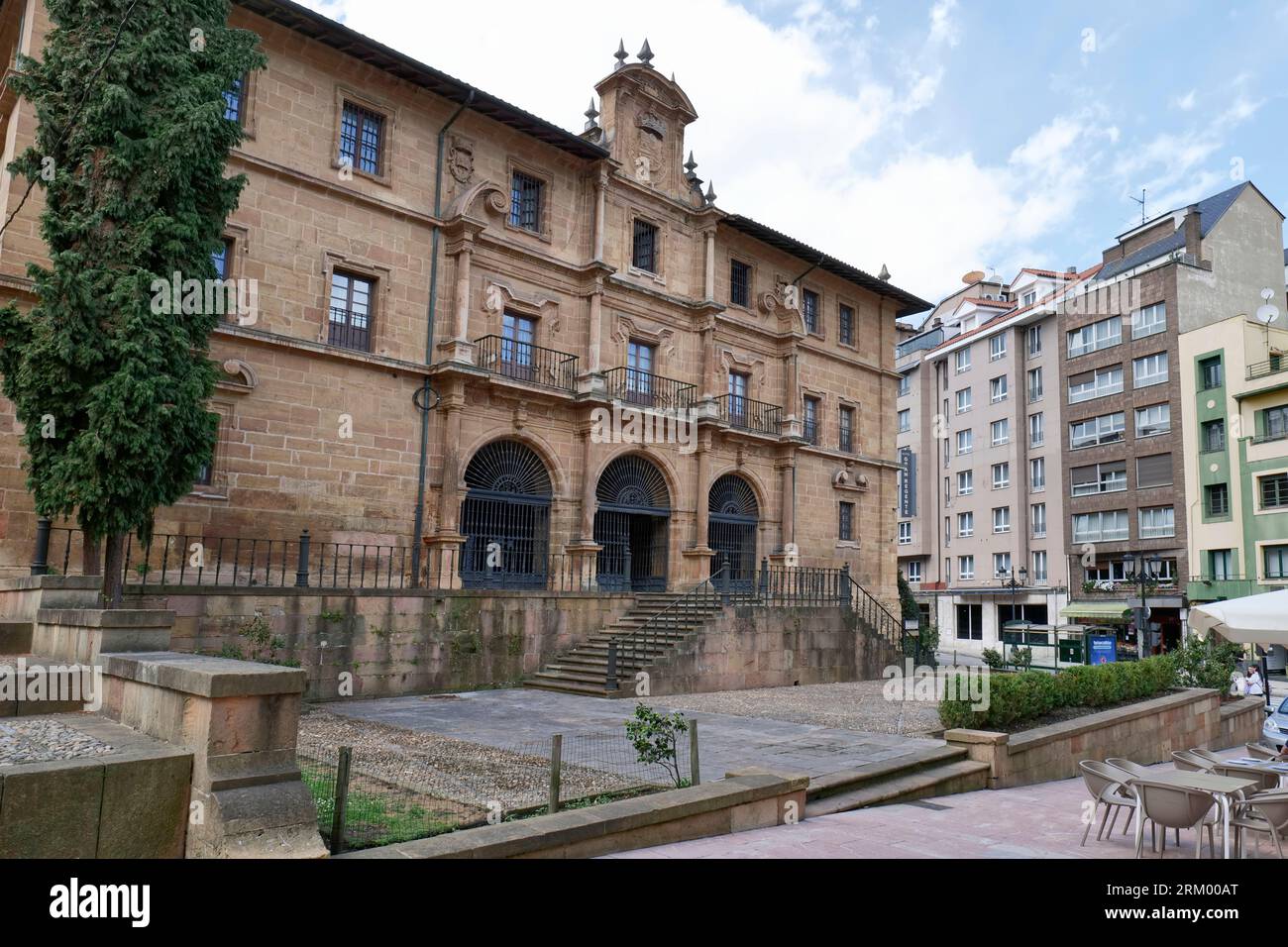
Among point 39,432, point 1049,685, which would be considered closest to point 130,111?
point 39,432

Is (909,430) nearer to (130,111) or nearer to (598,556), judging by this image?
(598,556)

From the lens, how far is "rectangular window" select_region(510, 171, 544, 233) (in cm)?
A: 2091

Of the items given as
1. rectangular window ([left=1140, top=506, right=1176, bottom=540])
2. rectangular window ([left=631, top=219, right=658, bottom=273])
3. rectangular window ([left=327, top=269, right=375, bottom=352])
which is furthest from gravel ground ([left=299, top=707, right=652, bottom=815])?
rectangular window ([left=1140, top=506, right=1176, bottom=540])

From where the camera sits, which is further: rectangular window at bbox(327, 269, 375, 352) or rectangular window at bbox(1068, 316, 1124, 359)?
rectangular window at bbox(1068, 316, 1124, 359)

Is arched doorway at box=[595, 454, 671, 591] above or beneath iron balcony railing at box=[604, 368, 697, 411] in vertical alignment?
beneath

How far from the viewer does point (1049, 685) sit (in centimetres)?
1284

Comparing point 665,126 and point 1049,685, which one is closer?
point 1049,685

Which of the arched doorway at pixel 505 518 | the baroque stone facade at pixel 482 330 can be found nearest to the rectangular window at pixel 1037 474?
the baroque stone facade at pixel 482 330

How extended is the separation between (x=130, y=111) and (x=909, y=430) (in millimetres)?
49710

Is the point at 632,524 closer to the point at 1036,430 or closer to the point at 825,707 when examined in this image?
the point at 825,707

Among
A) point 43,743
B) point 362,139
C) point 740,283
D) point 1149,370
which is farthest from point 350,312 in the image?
point 1149,370

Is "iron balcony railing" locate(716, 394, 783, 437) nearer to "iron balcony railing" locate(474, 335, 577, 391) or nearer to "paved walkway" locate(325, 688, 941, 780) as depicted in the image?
"iron balcony railing" locate(474, 335, 577, 391)

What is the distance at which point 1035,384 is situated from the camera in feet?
152

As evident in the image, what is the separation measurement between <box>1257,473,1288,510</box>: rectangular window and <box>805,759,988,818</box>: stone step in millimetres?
32235
